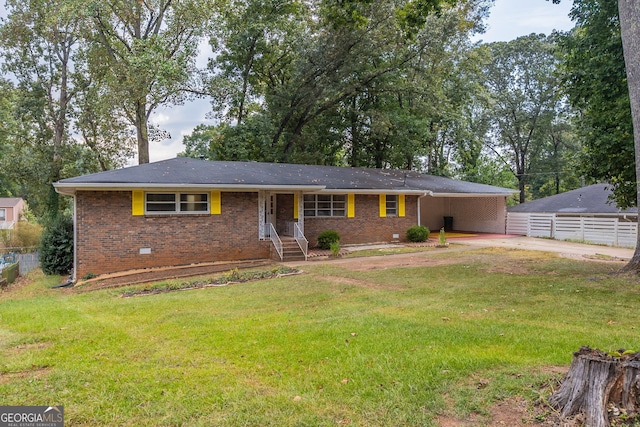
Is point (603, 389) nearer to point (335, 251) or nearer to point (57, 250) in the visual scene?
point (335, 251)

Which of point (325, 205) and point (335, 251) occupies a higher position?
point (325, 205)

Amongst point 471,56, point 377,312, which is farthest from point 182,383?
point 471,56

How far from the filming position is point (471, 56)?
88.2ft

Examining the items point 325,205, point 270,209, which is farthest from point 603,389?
point 325,205

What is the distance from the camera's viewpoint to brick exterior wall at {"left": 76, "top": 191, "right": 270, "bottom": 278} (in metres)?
12.0

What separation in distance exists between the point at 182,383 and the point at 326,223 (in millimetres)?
13490

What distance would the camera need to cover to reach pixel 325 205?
56.5 ft

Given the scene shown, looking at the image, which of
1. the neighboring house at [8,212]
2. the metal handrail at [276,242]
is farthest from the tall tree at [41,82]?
the neighboring house at [8,212]

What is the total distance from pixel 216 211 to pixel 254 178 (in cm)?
200

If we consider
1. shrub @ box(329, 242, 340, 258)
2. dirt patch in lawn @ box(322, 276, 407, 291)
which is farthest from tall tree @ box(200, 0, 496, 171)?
dirt patch in lawn @ box(322, 276, 407, 291)

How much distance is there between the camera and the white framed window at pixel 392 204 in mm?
18594

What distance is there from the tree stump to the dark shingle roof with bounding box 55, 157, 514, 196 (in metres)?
11.6

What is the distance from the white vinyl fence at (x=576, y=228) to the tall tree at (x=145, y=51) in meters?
20.3

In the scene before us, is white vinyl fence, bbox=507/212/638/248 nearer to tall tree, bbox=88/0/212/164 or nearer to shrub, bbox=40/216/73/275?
tall tree, bbox=88/0/212/164
